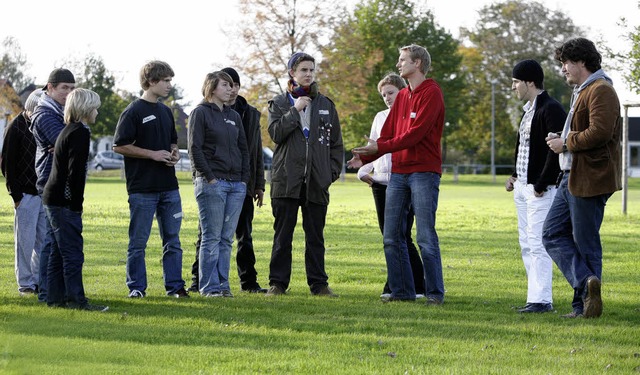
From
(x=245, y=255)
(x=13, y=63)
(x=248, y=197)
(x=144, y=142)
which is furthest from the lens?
(x=13, y=63)

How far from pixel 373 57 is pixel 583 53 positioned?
54.8 meters

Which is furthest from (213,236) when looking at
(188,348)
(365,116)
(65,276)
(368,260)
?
(365,116)

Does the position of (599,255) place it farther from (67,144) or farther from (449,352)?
(67,144)

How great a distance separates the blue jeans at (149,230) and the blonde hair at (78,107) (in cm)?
112

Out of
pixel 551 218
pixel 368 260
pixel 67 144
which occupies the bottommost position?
pixel 368 260

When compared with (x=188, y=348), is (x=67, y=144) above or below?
above

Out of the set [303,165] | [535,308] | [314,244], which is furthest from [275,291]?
[535,308]

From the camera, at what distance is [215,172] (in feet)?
32.6

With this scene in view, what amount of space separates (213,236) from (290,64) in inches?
71.7

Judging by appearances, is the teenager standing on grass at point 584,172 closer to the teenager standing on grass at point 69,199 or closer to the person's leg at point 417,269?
the person's leg at point 417,269

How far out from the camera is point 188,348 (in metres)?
6.96

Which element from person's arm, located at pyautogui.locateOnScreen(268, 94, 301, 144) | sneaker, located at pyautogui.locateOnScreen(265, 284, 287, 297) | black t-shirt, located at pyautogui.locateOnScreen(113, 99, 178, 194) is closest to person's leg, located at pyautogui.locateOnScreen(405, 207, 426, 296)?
sneaker, located at pyautogui.locateOnScreen(265, 284, 287, 297)

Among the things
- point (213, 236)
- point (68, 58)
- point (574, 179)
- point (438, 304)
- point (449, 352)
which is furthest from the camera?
point (68, 58)

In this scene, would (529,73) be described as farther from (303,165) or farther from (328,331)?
(328,331)
